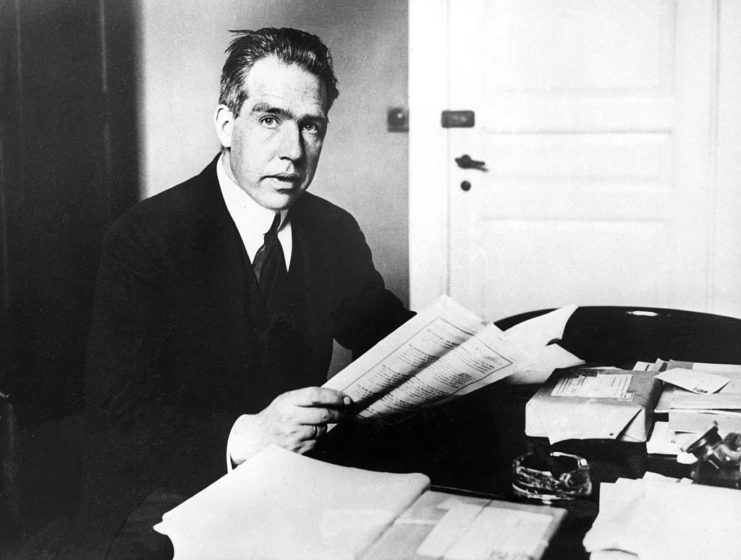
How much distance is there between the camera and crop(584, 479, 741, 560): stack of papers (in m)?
0.53

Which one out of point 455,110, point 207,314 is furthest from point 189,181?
point 455,110

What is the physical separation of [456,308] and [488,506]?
268 millimetres

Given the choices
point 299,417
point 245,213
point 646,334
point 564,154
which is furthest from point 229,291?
point 564,154

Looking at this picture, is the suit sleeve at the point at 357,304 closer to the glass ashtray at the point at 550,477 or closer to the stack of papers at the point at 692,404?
the stack of papers at the point at 692,404

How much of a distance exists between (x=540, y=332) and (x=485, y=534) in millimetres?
446

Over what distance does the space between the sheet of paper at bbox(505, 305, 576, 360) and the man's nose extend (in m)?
0.61

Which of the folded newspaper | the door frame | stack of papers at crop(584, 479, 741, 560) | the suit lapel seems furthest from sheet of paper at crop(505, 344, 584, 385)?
A: the door frame

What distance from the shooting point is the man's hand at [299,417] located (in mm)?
850

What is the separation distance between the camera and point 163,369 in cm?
119

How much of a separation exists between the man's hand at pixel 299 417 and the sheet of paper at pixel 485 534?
31cm

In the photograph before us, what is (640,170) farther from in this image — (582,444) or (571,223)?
(582,444)

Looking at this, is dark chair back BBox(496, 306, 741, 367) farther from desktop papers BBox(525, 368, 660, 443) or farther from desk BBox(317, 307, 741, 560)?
desktop papers BBox(525, 368, 660, 443)

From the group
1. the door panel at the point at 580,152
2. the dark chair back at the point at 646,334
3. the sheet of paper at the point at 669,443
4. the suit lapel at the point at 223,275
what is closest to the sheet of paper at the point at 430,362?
the sheet of paper at the point at 669,443

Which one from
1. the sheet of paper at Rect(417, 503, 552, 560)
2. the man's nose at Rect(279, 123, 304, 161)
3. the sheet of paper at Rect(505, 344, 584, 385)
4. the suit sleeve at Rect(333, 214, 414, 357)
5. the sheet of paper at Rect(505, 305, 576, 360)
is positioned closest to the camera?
the sheet of paper at Rect(417, 503, 552, 560)
